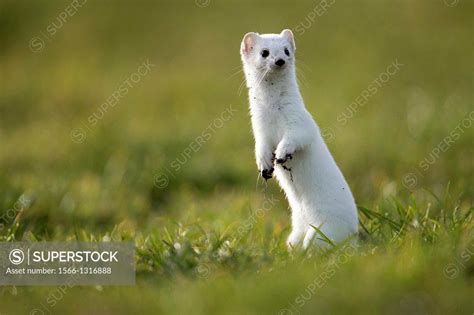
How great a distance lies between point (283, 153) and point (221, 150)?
4.61 m

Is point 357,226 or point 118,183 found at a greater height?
point 118,183

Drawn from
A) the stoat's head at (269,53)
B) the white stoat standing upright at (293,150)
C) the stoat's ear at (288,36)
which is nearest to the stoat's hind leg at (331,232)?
the white stoat standing upright at (293,150)

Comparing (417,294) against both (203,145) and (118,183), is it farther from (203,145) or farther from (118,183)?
(203,145)

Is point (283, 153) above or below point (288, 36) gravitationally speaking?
below

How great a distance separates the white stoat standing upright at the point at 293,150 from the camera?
575cm

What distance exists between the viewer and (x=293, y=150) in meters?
5.66

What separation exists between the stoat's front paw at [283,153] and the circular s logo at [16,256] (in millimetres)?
1857

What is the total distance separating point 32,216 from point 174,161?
107 inches

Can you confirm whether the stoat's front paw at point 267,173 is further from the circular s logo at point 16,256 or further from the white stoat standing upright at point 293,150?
the circular s logo at point 16,256

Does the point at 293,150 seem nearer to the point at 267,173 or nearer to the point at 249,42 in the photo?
the point at 267,173

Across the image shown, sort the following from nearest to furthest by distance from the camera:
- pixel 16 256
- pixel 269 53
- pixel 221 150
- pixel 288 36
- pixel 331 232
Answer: pixel 16 256, pixel 331 232, pixel 269 53, pixel 288 36, pixel 221 150

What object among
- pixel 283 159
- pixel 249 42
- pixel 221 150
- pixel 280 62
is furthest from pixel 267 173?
pixel 221 150

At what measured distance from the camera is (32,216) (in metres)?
7.13

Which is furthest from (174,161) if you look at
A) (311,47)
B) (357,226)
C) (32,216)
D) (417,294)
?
(311,47)
